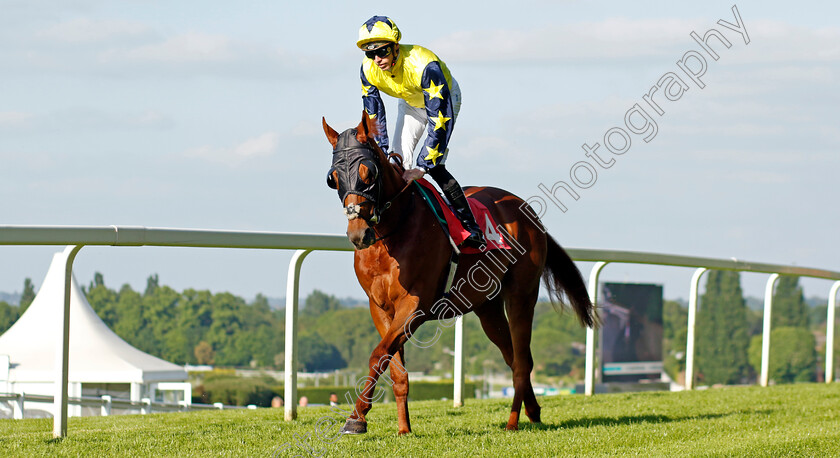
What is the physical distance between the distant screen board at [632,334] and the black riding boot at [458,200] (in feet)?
21.6

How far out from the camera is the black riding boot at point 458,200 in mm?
4918

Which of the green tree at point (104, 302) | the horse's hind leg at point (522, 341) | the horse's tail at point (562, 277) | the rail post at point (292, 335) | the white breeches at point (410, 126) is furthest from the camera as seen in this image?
the green tree at point (104, 302)

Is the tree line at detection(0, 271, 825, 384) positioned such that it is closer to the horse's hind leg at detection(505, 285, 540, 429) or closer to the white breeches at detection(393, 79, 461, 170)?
the horse's hind leg at detection(505, 285, 540, 429)

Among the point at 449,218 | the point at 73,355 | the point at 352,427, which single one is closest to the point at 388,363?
the point at 352,427

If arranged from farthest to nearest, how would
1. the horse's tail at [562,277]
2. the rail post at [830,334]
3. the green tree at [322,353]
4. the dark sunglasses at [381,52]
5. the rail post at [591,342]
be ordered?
the green tree at [322,353], the rail post at [830,334], the rail post at [591,342], the horse's tail at [562,277], the dark sunglasses at [381,52]

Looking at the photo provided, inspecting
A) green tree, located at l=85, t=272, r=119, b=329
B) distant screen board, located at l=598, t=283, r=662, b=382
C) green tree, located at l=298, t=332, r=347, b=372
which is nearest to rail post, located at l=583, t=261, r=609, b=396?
distant screen board, located at l=598, t=283, r=662, b=382

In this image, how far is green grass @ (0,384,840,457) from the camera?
13.6ft

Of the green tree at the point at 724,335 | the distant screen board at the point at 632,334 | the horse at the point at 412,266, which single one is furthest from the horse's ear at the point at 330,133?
the green tree at the point at 724,335

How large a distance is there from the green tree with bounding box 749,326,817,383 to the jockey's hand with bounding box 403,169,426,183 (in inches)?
2966

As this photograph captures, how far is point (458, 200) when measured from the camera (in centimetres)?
496

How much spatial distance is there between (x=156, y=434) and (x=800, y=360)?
88321 millimetres

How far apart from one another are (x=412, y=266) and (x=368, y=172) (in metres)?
0.61

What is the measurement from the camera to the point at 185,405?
616cm

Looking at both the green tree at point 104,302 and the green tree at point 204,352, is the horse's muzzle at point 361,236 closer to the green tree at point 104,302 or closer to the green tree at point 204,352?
the green tree at point 104,302
